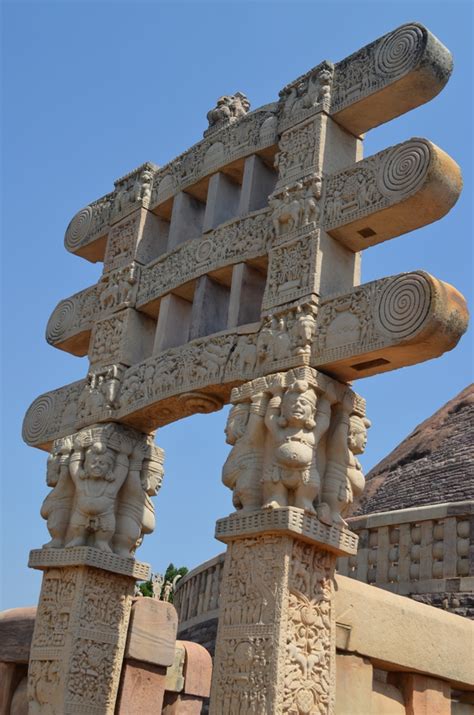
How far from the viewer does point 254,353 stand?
6715 mm

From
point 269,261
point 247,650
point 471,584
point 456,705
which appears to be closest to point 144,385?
point 269,261

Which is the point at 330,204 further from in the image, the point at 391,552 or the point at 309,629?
the point at 391,552

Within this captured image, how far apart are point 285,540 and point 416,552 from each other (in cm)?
453

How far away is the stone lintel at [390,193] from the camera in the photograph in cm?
615

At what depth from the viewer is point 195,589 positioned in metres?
11.4

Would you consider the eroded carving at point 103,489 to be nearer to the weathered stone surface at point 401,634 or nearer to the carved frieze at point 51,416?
the carved frieze at point 51,416

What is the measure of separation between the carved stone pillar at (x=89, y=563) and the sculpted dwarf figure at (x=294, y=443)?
2011 millimetres

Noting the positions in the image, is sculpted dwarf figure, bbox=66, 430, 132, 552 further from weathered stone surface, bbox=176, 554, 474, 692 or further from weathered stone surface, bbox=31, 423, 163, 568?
weathered stone surface, bbox=176, 554, 474, 692

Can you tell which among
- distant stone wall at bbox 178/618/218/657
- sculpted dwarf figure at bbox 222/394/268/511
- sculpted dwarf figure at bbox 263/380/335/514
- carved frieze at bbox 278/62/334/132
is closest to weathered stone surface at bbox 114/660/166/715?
sculpted dwarf figure at bbox 222/394/268/511

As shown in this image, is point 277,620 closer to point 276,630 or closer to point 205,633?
point 276,630

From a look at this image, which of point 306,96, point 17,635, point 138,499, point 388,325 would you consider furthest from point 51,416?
point 388,325

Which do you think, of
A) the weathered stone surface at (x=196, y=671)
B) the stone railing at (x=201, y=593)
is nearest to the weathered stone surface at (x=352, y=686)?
the weathered stone surface at (x=196, y=671)

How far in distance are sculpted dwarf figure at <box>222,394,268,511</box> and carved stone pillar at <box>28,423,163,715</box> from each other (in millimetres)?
1681

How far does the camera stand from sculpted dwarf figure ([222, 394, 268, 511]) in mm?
6070
